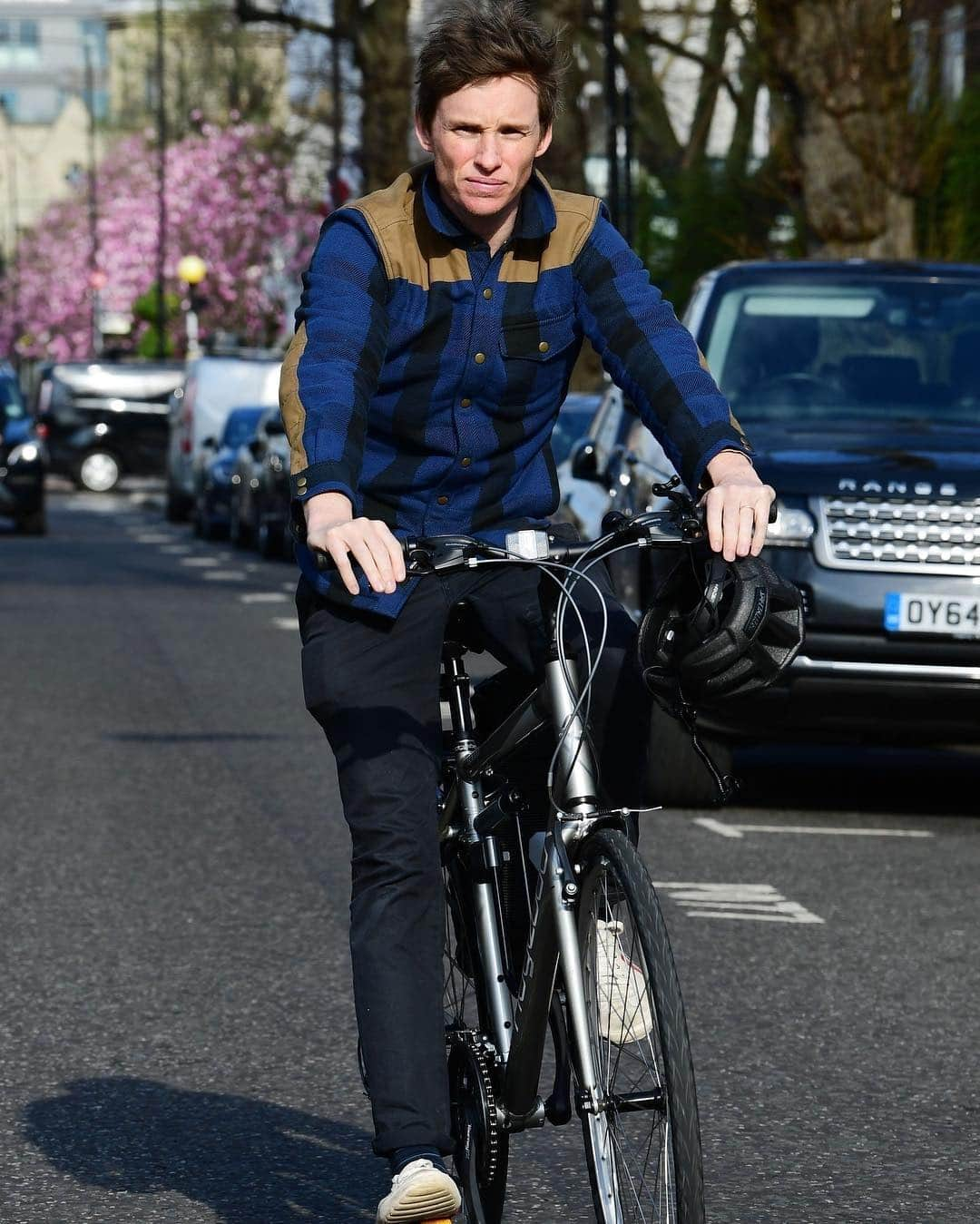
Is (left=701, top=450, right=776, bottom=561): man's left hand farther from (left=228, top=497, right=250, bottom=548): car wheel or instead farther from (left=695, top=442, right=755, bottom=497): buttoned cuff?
(left=228, top=497, right=250, bottom=548): car wheel

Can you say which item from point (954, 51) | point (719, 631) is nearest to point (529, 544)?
point (719, 631)

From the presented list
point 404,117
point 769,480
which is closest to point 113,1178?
point 769,480

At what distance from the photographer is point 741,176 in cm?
2544

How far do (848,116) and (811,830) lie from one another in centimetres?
953

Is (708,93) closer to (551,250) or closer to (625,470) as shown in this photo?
(625,470)

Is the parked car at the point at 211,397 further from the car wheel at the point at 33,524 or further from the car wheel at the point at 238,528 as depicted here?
the car wheel at the point at 238,528

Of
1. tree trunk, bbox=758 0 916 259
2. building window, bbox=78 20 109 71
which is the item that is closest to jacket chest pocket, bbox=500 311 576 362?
tree trunk, bbox=758 0 916 259

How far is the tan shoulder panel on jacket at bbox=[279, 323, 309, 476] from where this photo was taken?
3984mm

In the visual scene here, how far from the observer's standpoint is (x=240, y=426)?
1226 inches

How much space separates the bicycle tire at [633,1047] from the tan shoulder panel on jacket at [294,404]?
2.21ft

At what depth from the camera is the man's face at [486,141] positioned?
159 inches

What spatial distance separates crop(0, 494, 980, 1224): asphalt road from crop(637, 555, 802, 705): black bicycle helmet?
1163 millimetres

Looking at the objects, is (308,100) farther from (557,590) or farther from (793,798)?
(557,590)

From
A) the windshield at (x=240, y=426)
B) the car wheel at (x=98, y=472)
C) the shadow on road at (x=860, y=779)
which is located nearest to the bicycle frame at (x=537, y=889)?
the shadow on road at (x=860, y=779)
